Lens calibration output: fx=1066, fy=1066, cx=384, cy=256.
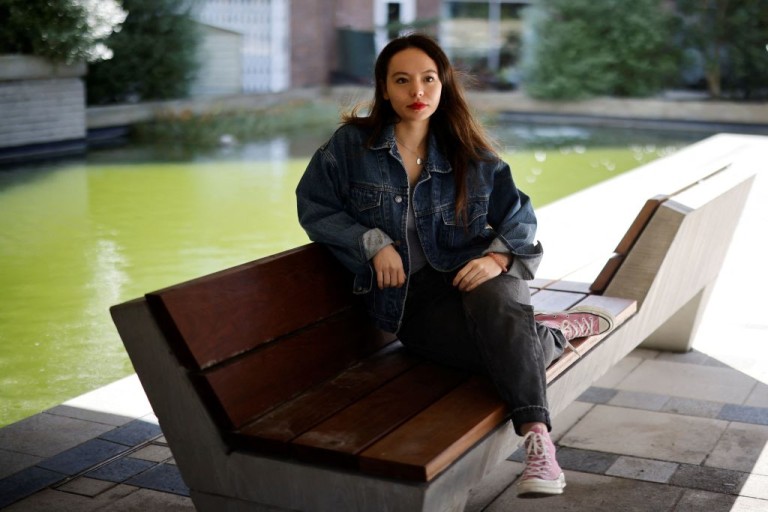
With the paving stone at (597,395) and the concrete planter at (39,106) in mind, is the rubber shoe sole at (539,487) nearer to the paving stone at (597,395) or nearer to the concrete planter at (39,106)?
the paving stone at (597,395)

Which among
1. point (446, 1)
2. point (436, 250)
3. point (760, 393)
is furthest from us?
point (446, 1)

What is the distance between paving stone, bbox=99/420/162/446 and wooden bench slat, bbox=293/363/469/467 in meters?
1.30

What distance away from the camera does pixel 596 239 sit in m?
5.30

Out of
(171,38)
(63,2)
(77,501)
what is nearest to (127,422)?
(77,501)

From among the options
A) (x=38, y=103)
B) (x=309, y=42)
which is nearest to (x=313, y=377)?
(x=38, y=103)

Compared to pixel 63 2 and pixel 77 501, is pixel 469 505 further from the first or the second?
pixel 63 2

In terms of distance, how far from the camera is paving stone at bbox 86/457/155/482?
3.55m

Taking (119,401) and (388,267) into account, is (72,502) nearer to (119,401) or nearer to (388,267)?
(119,401)

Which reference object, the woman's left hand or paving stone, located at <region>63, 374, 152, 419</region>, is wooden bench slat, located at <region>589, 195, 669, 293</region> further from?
paving stone, located at <region>63, 374, 152, 419</region>

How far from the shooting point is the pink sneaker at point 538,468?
110 inches

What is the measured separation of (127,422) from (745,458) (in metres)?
2.29

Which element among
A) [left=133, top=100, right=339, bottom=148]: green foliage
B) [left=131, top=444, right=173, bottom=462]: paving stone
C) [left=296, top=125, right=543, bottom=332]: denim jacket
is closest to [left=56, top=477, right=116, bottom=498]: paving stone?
[left=131, top=444, right=173, bottom=462]: paving stone

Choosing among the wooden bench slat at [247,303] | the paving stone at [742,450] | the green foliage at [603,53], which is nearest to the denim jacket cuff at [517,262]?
the wooden bench slat at [247,303]

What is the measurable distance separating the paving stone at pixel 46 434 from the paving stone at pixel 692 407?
225 centimetres
